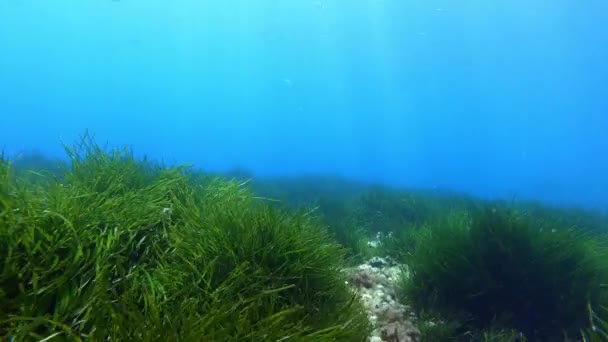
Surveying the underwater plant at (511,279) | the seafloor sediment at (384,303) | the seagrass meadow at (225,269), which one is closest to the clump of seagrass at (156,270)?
the seagrass meadow at (225,269)

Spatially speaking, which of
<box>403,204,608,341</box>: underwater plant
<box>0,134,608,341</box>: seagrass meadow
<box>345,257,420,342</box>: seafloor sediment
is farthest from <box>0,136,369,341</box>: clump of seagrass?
<box>403,204,608,341</box>: underwater plant

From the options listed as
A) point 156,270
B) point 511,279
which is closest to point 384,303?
point 511,279

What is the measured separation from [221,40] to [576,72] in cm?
7776

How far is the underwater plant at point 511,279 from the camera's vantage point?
3.49 m

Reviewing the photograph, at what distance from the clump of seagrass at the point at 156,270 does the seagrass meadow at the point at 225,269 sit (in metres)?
0.01

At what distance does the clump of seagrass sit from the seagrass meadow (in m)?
0.01

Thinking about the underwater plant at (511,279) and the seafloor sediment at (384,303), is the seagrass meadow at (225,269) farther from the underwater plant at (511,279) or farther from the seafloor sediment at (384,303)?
the seafloor sediment at (384,303)

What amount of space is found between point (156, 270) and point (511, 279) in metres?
3.24

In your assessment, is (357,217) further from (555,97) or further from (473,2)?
(555,97)

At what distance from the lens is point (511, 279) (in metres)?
3.68

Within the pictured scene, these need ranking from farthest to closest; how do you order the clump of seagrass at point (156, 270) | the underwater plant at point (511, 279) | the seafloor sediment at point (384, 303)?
the underwater plant at point (511, 279)
the seafloor sediment at point (384, 303)
the clump of seagrass at point (156, 270)

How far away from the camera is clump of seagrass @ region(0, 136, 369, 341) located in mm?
1597

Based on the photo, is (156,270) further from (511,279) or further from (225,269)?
(511,279)

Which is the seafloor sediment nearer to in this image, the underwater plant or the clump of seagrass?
the underwater plant
